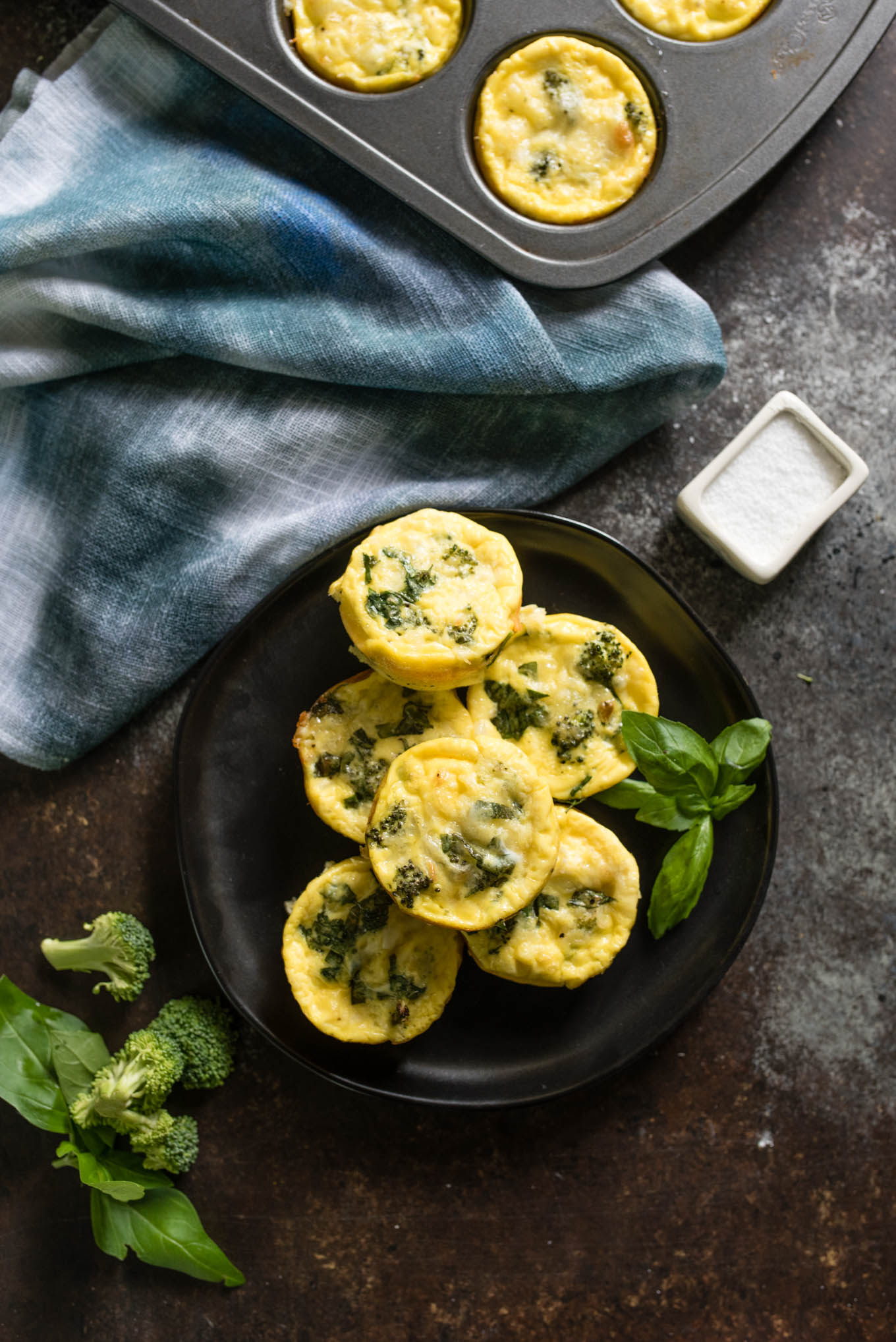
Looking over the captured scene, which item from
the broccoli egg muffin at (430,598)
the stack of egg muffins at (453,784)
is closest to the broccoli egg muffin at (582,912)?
the stack of egg muffins at (453,784)

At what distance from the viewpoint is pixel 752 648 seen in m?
3.82

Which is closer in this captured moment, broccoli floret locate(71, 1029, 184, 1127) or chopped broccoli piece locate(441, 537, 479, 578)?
chopped broccoli piece locate(441, 537, 479, 578)

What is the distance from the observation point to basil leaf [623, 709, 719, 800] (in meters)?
3.21

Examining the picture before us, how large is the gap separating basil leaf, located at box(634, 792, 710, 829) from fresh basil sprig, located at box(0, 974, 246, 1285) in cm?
213

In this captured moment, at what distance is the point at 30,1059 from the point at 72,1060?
0.50 ft

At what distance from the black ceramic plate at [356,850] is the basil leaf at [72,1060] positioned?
1.97 feet

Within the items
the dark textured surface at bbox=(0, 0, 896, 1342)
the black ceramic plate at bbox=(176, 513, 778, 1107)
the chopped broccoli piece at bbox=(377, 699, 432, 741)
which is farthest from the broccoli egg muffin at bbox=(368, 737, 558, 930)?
the dark textured surface at bbox=(0, 0, 896, 1342)

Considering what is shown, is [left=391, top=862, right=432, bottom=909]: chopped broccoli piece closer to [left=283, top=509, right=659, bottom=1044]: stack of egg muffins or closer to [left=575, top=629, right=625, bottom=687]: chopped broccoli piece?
[left=283, top=509, right=659, bottom=1044]: stack of egg muffins

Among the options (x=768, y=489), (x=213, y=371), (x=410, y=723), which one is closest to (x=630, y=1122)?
(x=410, y=723)

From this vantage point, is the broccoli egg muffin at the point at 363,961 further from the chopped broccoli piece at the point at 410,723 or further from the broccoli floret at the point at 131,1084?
the broccoli floret at the point at 131,1084

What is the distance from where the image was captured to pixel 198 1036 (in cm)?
361

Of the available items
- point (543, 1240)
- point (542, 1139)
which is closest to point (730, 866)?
point (542, 1139)

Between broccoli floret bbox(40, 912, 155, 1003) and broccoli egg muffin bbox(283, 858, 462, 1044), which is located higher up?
broccoli egg muffin bbox(283, 858, 462, 1044)

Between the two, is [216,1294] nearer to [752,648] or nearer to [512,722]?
[512,722]
